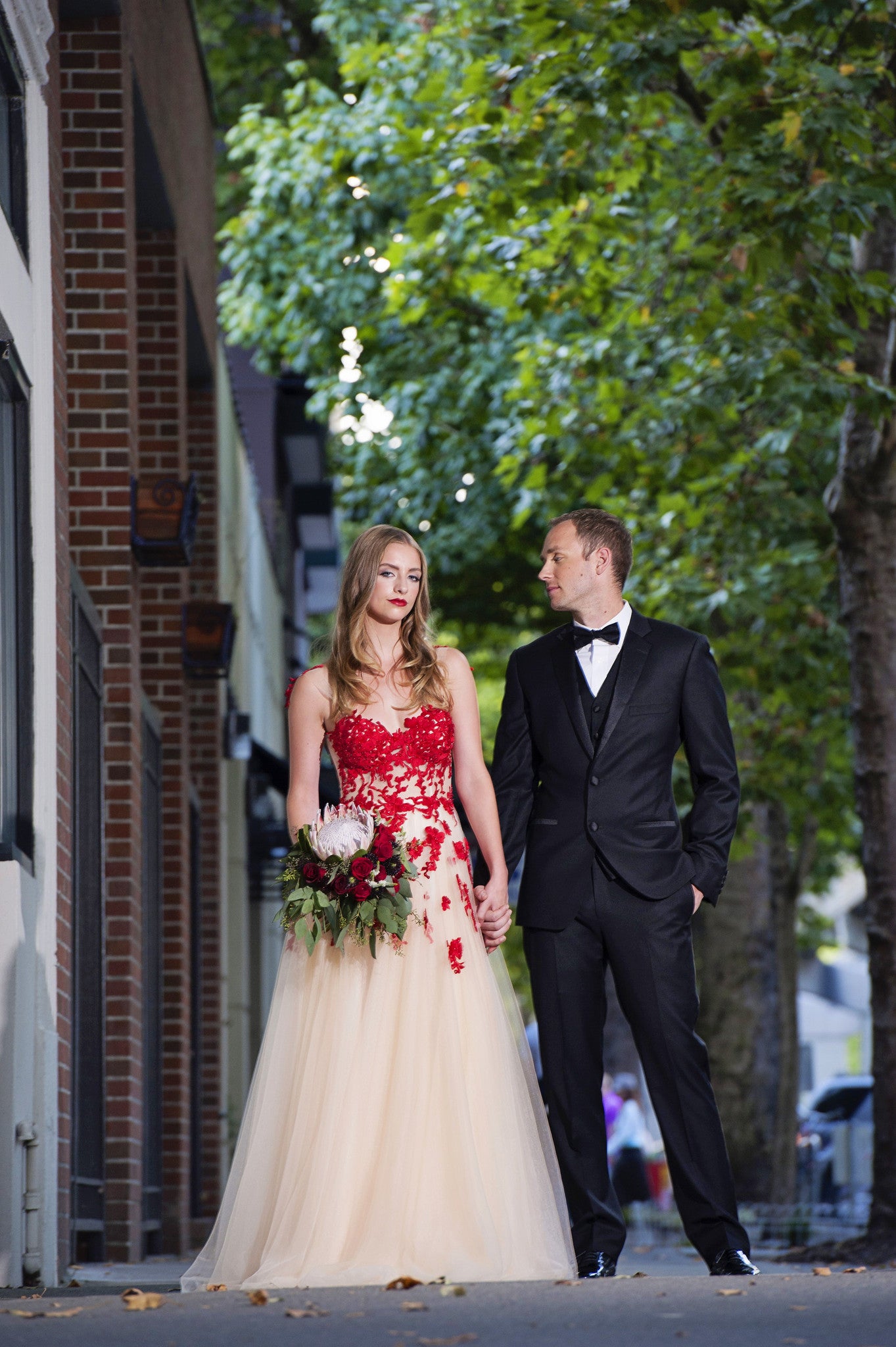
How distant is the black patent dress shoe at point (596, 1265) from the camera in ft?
19.3

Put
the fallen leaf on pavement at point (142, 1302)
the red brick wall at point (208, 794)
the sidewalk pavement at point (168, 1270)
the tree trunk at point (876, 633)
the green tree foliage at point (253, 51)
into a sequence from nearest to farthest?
the fallen leaf on pavement at point (142, 1302), the sidewalk pavement at point (168, 1270), the tree trunk at point (876, 633), the red brick wall at point (208, 794), the green tree foliage at point (253, 51)

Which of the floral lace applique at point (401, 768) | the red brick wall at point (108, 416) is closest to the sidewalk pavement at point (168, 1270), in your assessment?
the red brick wall at point (108, 416)

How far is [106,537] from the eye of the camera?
947 centimetres

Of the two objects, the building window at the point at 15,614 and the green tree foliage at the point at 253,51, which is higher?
the green tree foliage at the point at 253,51

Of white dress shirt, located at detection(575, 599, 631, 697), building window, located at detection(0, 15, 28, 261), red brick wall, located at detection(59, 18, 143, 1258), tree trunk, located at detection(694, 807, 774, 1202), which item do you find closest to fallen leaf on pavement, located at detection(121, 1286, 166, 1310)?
white dress shirt, located at detection(575, 599, 631, 697)

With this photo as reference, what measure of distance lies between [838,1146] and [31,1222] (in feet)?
56.5

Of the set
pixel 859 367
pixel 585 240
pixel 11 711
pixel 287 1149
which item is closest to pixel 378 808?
pixel 287 1149

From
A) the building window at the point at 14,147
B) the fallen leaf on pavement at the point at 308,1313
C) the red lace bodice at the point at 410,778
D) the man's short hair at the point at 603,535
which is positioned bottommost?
the fallen leaf on pavement at the point at 308,1313

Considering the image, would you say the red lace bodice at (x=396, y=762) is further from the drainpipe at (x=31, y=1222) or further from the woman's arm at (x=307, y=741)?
the drainpipe at (x=31, y=1222)

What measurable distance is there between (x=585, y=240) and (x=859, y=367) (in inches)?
85.3

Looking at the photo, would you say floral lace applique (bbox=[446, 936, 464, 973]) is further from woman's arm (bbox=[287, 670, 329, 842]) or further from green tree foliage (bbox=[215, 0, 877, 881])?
green tree foliage (bbox=[215, 0, 877, 881])

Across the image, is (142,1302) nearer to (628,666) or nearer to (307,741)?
(307,741)

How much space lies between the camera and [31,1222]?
664 cm

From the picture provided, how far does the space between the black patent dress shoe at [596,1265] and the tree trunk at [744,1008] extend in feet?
43.9
